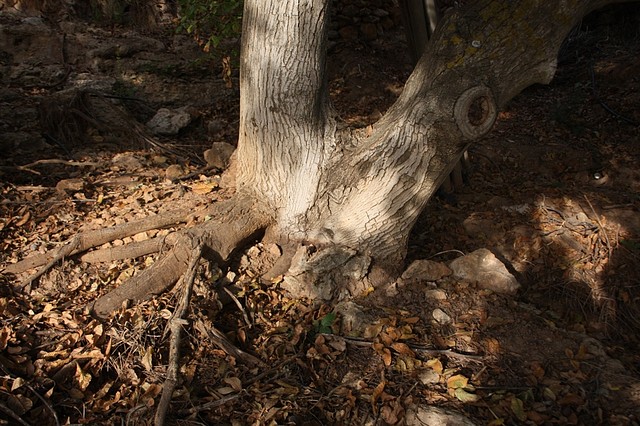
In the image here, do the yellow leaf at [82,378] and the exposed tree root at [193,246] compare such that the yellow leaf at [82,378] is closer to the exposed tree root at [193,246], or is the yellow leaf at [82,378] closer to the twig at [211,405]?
the exposed tree root at [193,246]

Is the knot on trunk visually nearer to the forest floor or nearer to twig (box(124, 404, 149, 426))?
the forest floor

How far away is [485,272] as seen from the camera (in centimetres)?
346

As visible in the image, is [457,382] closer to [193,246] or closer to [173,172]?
[193,246]

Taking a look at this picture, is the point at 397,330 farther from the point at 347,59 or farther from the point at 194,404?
the point at 347,59

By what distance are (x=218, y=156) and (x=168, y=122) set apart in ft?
5.99

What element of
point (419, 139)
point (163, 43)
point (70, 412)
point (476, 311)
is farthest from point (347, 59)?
point (70, 412)

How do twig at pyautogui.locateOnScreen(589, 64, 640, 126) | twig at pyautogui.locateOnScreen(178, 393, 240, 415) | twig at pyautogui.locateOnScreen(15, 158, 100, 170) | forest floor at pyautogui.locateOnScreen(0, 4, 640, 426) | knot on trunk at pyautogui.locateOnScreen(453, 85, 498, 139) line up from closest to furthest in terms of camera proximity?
twig at pyautogui.locateOnScreen(178, 393, 240, 415)
forest floor at pyautogui.locateOnScreen(0, 4, 640, 426)
knot on trunk at pyautogui.locateOnScreen(453, 85, 498, 139)
twig at pyautogui.locateOnScreen(15, 158, 100, 170)
twig at pyautogui.locateOnScreen(589, 64, 640, 126)

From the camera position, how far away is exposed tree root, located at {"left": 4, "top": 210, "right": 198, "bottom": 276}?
2.96 metres

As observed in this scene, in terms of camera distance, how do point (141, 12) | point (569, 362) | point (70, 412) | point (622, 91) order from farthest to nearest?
1. point (141, 12)
2. point (622, 91)
3. point (569, 362)
4. point (70, 412)

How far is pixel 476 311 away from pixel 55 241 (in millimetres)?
3062

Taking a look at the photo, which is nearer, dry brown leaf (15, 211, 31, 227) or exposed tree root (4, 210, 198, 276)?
exposed tree root (4, 210, 198, 276)

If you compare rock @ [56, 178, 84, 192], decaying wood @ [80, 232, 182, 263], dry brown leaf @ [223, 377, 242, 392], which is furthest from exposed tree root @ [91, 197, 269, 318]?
rock @ [56, 178, 84, 192]

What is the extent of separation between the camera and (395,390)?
2562 mm

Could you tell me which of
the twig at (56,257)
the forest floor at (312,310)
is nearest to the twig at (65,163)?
the forest floor at (312,310)
